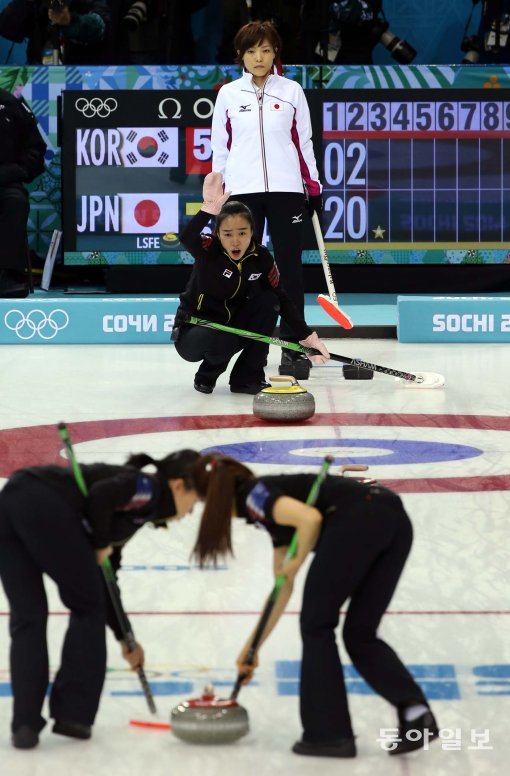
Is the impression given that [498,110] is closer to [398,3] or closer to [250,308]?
[398,3]

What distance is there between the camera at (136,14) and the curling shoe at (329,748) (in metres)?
11.2

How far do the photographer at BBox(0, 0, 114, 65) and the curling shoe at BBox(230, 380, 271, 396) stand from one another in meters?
6.07

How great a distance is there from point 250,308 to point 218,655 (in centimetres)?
407

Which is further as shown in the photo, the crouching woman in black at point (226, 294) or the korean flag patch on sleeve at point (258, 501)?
the crouching woman in black at point (226, 294)

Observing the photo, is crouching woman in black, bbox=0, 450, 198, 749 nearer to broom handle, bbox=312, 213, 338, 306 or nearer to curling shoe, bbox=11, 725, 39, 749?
curling shoe, bbox=11, 725, 39, 749

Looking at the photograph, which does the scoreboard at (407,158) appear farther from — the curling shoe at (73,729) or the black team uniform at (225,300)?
the curling shoe at (73,729)

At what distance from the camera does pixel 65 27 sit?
12805 mm

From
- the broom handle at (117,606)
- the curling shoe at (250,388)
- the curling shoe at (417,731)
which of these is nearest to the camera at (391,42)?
the curling shoe at (250,388)

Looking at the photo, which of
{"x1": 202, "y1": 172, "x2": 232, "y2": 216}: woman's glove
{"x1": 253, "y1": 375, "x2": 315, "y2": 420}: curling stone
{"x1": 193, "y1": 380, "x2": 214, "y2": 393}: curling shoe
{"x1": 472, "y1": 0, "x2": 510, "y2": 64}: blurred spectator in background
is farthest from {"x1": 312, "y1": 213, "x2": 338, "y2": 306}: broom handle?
{"x1": 472, "y1": 0, "x2": 510, "y2": 64}: blurred spectator in background

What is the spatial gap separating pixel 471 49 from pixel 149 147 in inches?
138

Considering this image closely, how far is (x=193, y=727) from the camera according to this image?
284cm

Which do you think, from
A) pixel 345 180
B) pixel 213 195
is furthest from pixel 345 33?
pixel 213 195

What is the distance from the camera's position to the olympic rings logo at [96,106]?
11945 millimetres

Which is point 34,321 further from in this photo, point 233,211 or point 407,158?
point 233,211
